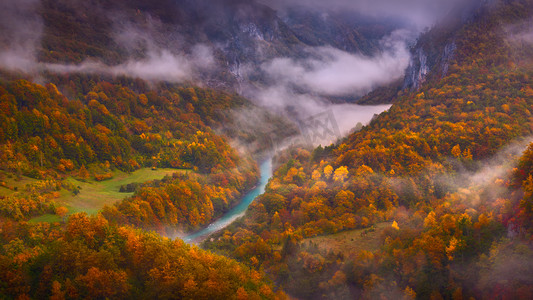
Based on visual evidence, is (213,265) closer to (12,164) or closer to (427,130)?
(12,164)

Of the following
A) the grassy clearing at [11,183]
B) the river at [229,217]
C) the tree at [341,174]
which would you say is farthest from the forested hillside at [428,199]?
the grassy clearing at [11,183]

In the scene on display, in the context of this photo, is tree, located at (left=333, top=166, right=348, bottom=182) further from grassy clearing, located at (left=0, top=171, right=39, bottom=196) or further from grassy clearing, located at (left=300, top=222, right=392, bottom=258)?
grassy clearing, located at (left=0, top=171, right=39, bottom=196)

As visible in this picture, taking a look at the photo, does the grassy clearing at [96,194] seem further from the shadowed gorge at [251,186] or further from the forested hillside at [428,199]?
the forested hillside at [428,199]

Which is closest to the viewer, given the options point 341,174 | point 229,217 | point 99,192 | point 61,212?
point 61,212

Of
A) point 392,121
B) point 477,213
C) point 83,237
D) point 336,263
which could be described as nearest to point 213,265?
point 83,237

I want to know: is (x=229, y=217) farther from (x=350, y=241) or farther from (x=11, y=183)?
(x=11, y=183)

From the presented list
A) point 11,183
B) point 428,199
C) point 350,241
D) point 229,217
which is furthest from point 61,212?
point 428,199

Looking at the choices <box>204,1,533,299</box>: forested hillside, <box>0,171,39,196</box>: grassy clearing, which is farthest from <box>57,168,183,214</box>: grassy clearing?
<box>204,1,533,299</box>: forested hillside
